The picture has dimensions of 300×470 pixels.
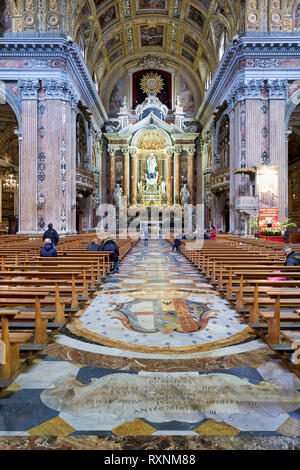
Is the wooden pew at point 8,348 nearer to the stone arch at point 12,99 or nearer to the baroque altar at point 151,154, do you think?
the stone arch at point 12,99

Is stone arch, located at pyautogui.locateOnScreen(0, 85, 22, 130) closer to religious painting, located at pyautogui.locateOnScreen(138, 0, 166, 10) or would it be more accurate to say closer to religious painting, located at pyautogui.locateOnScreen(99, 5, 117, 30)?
religious painting, located at pyautogui.locateOnScreen(99, 5, 117, 30)

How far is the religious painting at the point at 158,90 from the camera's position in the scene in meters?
31.7

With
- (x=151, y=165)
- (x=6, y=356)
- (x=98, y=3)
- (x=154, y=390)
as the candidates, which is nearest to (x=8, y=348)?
(x=6, y=356)

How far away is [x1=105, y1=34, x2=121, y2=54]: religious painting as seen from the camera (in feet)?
86.3

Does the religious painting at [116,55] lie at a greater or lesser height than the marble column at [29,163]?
greater

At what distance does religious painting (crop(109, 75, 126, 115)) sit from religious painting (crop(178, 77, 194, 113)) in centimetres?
535

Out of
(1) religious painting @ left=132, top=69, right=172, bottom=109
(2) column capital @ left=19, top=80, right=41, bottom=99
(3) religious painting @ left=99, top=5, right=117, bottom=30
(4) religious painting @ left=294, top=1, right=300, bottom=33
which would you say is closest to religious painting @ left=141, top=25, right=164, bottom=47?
(1) religious painting @ left=132, top=69, right=172, bottom=109

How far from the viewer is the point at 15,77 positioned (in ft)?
59.1

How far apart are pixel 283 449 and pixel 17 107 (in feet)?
64.9

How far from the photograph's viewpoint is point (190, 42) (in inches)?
1056

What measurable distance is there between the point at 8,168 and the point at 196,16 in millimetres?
17658

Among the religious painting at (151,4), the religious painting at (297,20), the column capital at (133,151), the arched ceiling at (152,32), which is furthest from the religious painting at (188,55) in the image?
the religious painting at (297,20)

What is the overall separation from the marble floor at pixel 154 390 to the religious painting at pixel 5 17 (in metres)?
19.0
